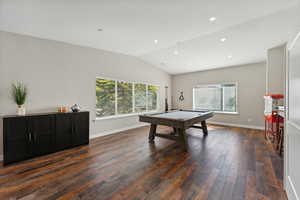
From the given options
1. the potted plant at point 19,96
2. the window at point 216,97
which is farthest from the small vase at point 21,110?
the window at point 216,97

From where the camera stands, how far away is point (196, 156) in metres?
2.88

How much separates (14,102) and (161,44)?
3984 mm

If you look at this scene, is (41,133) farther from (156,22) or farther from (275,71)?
(275,71)

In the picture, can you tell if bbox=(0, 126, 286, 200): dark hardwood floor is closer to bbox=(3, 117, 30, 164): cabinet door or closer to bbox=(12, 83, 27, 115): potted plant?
bbox=(3, 117, 30, 164): cabinet door

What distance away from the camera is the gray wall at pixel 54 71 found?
2877 millimetres

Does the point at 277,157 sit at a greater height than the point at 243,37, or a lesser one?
lesser

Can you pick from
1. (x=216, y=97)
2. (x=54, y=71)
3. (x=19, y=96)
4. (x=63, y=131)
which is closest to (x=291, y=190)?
(x=63, y=131)

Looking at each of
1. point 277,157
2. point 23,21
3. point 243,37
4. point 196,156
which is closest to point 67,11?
point 23,21

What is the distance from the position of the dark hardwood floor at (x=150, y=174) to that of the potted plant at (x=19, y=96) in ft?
3.55

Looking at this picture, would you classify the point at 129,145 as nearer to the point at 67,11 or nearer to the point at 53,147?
the point at 53,147

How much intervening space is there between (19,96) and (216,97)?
6.89m

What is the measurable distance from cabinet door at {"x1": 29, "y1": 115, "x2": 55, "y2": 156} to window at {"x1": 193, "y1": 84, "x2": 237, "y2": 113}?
19.8 feet

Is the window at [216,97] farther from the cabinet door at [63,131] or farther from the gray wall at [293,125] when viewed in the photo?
the cabinet door at [63,131]

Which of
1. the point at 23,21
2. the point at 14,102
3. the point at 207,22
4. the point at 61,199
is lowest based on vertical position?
the point at 61,199
